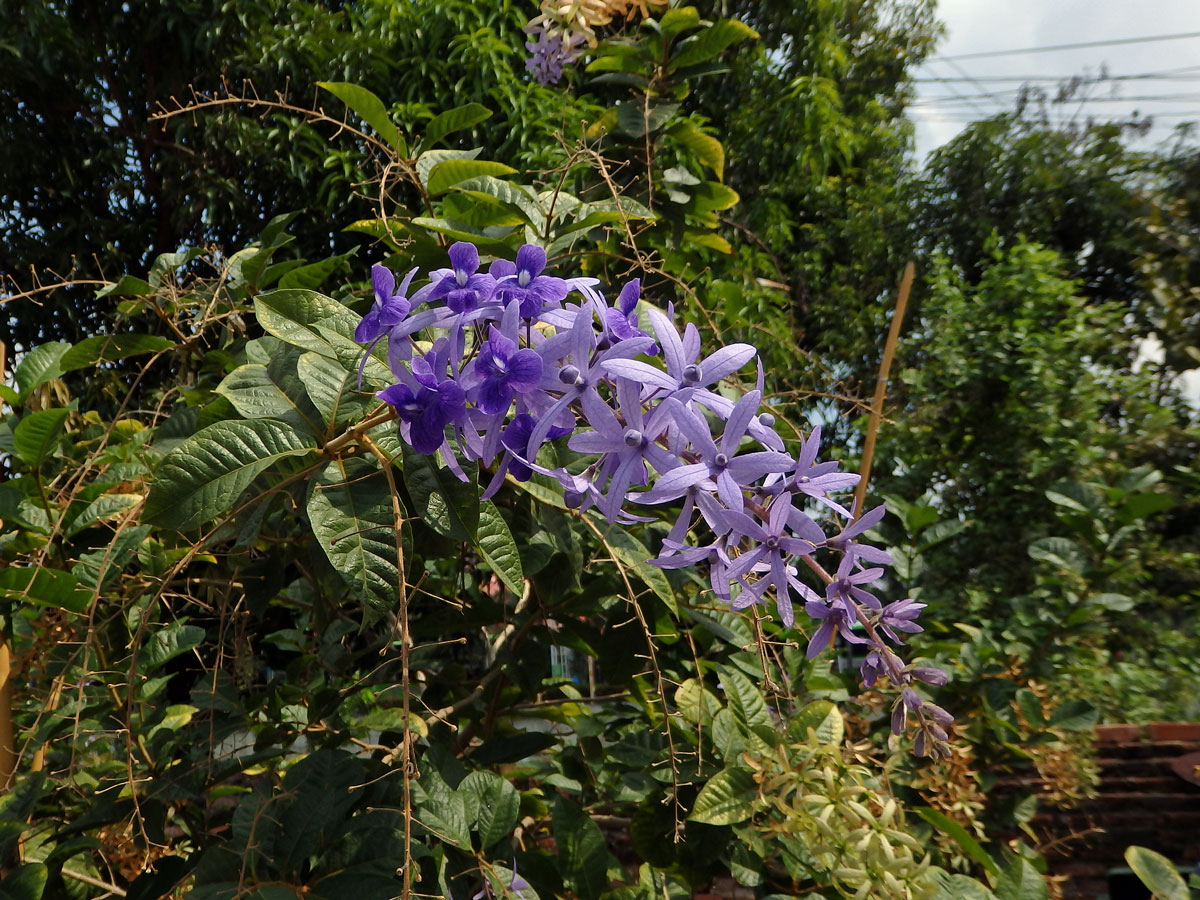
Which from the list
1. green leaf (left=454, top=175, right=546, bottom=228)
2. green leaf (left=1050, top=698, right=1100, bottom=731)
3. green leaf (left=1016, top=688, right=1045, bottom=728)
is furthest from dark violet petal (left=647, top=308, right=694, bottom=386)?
green leaf (left=1050, top=698, right=1100, bottom=731)

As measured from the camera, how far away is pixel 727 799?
40.0 inches

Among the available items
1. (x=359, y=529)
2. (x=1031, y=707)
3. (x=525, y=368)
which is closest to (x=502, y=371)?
(x=525, y=368)

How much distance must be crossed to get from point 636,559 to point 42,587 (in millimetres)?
657

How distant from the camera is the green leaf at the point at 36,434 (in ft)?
3.43

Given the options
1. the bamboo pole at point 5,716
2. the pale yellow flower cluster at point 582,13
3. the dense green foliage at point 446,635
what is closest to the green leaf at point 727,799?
the dense green foliage at point 446,635

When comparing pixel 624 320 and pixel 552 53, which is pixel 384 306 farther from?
pixel 552 53

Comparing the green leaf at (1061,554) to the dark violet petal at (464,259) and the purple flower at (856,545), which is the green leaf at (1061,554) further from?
the dark violet petal at (464,259)

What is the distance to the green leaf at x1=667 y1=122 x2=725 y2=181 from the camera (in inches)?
56.9

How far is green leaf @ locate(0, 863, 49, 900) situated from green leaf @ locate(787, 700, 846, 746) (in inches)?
35.6

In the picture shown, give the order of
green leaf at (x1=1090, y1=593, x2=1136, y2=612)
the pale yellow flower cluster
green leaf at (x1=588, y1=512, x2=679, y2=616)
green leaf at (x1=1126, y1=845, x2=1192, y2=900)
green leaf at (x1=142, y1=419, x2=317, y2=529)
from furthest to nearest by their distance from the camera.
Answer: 1. green leaf at (x1=1090, y1=593, x2=1136, y2=612)
2. the pale yellow flower cluster
3. green leaf at (x1=1126, y1=845, x2=1192, y2=900)
4. green leaf at (x1=588, y1=512, x2=679, y2=616)
5. green leaf at (x1=142, y1=419, x2=317, y2=529)

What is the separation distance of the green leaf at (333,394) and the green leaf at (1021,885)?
1.07m

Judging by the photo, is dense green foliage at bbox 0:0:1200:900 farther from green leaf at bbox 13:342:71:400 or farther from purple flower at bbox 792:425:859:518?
purple flower at bbox 792:425:859:518

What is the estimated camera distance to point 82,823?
38.9 inches

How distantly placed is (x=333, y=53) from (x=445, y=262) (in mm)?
3820
